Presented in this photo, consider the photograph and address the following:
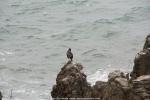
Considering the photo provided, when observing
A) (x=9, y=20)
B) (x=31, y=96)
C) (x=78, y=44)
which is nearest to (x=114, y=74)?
(x=31, y=96)

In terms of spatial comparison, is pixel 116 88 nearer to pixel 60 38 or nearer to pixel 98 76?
pixel 98 76

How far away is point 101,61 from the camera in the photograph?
44531mm

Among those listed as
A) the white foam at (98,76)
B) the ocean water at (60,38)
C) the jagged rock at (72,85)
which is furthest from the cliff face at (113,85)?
the white foam at (98,76)

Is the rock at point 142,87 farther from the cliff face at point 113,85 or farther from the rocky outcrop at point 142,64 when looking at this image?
the rocky outcrop at point 142,64

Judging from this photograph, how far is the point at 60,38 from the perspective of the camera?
178 feet

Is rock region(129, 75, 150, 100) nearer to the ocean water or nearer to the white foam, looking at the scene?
the ocean water

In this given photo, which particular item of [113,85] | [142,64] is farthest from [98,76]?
[113,85]

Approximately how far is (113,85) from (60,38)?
3169 cm

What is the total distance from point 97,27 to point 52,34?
5.98 meters

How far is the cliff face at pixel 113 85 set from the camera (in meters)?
22.1

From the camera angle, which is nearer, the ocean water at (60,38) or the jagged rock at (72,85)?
the jagged rock at (72,85)

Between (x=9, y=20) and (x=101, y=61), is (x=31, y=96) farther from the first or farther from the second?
(x=9, y=20)

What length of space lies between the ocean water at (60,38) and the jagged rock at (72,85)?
6657 mm

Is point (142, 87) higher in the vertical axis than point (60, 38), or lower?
higher
